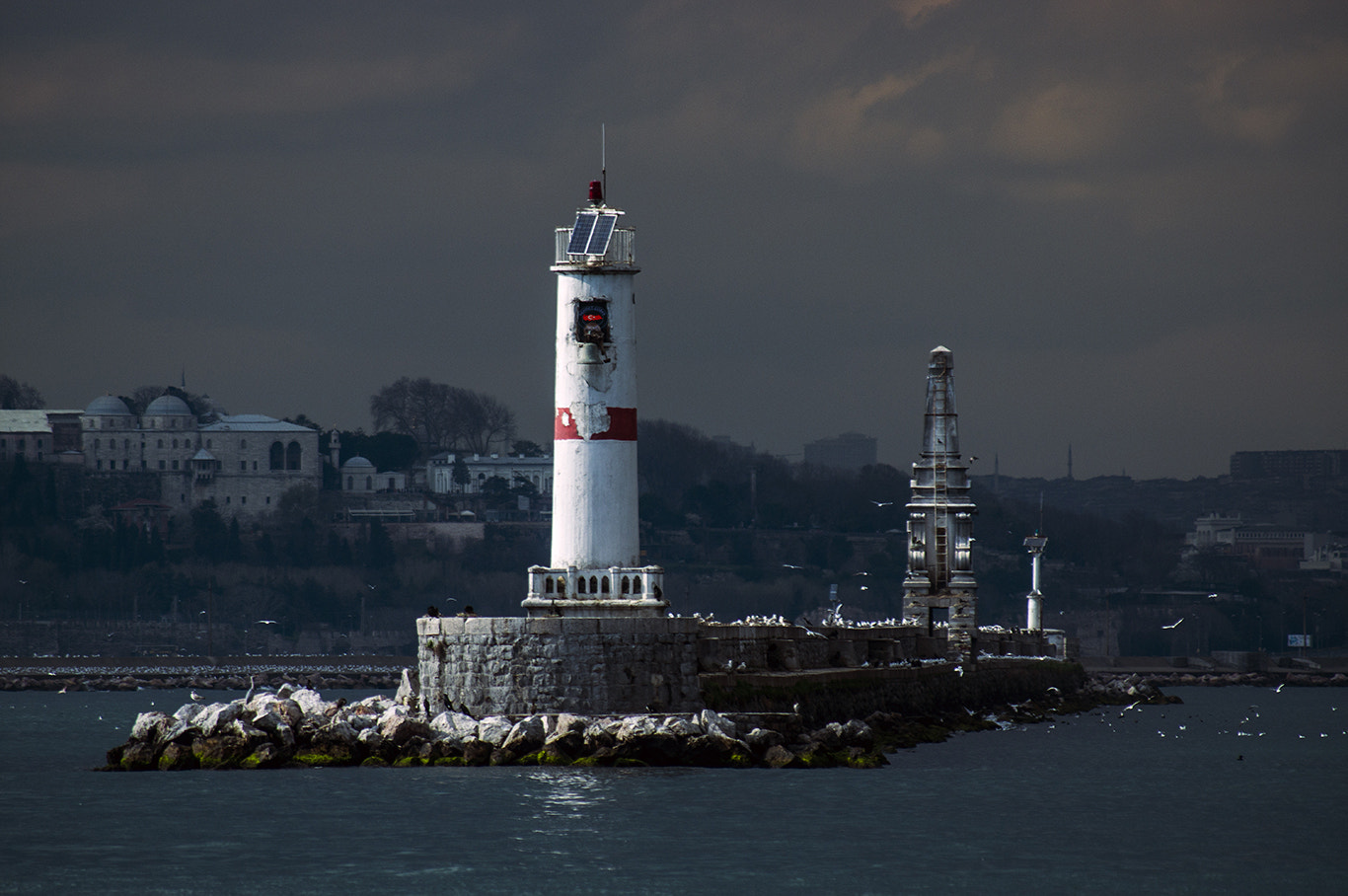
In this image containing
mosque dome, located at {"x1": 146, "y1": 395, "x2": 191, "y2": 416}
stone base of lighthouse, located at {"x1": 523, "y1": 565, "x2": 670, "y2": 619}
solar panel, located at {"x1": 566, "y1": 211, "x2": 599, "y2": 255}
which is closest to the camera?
→ stone base of lighthouse, located at {"x1": 523, "y1": 565, "x2": 670, "y2": 619}

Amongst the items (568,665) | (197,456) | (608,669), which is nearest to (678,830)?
(608,669)

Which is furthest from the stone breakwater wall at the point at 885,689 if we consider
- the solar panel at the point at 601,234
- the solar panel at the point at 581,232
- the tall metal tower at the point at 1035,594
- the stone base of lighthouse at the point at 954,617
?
the solar panel at the point at 581,232

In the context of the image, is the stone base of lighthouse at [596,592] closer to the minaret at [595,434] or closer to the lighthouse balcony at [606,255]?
the minaret at [595,434]

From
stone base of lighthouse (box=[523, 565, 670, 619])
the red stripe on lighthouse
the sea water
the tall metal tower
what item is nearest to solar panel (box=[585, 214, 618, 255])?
the red stripe on lighthouse

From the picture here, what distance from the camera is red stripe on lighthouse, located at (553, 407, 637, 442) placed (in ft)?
130

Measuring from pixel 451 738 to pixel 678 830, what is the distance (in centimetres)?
598

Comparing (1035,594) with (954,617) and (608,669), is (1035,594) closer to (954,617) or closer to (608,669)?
(954,617)

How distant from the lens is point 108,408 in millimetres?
179875

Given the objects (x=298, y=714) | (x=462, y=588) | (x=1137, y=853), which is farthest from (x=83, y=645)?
(x=1137, y=853)

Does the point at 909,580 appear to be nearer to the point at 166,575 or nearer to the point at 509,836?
the point at 509,836

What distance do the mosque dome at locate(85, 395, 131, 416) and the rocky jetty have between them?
141067mm

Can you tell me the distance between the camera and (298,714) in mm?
39906

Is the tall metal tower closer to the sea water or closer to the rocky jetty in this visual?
the sea water

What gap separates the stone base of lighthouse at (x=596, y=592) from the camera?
128ft
